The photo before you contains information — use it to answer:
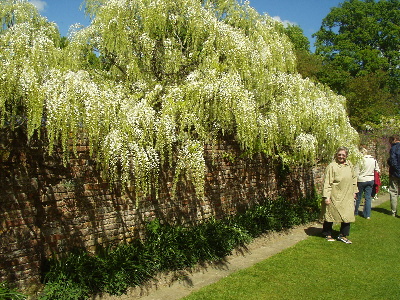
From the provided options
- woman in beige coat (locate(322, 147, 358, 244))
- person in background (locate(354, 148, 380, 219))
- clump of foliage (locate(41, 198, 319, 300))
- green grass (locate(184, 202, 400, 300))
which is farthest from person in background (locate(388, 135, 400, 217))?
clump of foliage (locate(41, 198, 319, 300))

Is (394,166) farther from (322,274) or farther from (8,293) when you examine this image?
(8,293)

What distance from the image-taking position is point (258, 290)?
4730mm

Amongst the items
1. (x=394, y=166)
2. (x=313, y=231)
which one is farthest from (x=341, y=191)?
(x=394, y=166)

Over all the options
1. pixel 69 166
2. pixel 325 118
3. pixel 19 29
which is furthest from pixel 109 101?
pixel 325 118

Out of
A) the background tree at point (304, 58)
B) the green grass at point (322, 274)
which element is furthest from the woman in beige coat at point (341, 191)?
the background tree at point (304, 58)

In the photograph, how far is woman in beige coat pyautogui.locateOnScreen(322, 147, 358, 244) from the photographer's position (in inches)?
268

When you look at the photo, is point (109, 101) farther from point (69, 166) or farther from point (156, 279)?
point (156, 279)

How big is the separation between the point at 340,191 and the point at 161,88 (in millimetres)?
3976

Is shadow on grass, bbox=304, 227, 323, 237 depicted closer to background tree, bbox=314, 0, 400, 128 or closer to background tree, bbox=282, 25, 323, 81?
background tree, bbox=282, 25, 323, 81

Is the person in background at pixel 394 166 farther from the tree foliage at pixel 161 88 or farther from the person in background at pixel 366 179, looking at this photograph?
the tree foliage at pixel 161 88

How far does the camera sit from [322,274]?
209 inches

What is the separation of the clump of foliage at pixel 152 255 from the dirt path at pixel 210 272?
0.36ft

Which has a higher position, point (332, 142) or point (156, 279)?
point (332, 142)

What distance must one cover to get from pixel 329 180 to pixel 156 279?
3886 mm
